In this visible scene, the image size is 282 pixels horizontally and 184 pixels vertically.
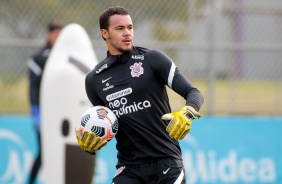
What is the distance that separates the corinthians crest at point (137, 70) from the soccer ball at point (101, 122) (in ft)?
1.09

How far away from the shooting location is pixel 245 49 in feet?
36.0

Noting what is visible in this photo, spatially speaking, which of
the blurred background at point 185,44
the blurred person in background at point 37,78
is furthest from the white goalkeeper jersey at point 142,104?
the blurred background at point 185,44

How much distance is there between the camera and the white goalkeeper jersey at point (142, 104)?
5.81m

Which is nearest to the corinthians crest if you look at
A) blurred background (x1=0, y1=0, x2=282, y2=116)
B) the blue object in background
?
the blue object in background

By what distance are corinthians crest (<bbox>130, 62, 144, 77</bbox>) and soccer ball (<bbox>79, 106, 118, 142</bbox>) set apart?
333 millimetres

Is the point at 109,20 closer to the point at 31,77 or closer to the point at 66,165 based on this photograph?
the point at 66,165

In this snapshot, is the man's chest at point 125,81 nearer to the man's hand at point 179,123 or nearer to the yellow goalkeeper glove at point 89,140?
the yellow goalkeeper glove at point 89,140

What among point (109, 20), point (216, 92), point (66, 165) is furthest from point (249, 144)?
point (109, 20)

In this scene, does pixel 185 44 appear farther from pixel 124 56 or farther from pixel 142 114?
pixel 142 114

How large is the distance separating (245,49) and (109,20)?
16.9 feet

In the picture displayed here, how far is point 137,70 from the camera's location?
5875 millimetres

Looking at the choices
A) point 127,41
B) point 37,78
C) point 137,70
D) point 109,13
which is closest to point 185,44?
point 37,78

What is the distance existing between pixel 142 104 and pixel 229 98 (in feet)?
18.0

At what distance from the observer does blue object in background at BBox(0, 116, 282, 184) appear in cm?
1029
